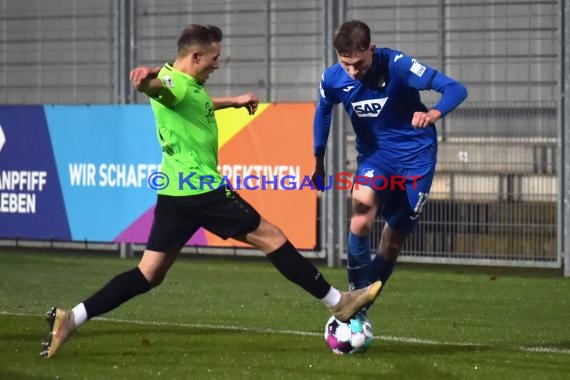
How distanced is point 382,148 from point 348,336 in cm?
149

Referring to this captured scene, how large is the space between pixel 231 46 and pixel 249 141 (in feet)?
6.33

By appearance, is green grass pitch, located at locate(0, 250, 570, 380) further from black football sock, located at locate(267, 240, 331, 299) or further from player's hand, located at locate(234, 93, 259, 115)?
A: player's hand, located at locate(234, 93, 259, 115)

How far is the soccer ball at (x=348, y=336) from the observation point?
28.2 feet

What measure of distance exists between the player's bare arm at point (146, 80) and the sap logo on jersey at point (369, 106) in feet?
5.74

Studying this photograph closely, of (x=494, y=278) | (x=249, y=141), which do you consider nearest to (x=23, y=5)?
(x=249, y=141)

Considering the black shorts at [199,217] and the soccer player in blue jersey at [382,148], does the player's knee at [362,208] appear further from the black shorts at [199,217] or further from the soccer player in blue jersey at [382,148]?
the black shorts at [199,217]

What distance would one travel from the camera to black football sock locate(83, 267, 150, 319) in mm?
8344

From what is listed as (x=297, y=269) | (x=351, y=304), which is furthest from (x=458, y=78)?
(x=297, y=269)

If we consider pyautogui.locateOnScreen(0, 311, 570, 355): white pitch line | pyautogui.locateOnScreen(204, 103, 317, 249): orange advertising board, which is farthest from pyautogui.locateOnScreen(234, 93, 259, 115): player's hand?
pyautogui.locateOnScreen(204, 103, 317, 249): orange advertising board

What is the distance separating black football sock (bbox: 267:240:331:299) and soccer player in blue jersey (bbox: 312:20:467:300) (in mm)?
973

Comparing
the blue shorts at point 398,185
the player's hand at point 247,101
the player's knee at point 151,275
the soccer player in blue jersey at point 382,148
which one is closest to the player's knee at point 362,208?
the soccer player in blue jersey at point 382,148

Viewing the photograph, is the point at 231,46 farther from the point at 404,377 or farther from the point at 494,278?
the point at 404,377

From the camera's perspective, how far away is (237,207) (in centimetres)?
832

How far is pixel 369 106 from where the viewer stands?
928 centimetres
